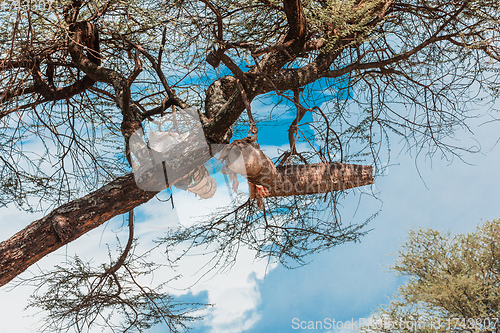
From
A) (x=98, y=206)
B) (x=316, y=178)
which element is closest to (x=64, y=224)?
(x=98, y=206)

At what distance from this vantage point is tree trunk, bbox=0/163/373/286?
7.25 ft

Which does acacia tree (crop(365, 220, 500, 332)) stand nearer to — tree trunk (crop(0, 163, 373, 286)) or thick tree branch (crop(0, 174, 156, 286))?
tree trunk (crop(0, 163, 373, 286))

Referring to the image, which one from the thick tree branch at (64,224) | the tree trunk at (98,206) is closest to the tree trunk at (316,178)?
the tree trunk at (98,206)

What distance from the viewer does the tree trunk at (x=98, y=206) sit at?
7.25 ft

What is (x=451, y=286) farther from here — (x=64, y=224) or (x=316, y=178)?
(x=64, y=224)

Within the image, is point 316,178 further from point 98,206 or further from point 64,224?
point 64,224

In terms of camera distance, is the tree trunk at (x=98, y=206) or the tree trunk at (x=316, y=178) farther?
the tree trunk at (x=316, y=178)

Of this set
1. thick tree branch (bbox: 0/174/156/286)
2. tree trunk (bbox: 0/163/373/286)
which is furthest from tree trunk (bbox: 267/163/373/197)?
thick tree branch (bbox: 0/174/156/286)

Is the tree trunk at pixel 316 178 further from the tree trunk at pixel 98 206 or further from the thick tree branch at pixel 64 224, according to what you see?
the thick tree branch at pixel 64 224

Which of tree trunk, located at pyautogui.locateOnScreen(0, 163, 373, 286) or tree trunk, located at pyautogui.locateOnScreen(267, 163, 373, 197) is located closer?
tree trunk, located at pyautogui.locateOnScreen(0, 163, 373, 286)

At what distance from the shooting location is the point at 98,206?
231cm

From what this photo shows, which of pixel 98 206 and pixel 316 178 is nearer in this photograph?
pixel 98 206

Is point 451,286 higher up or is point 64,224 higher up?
point 64,224

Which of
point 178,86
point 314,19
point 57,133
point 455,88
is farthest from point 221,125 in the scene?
A: point 455,88
